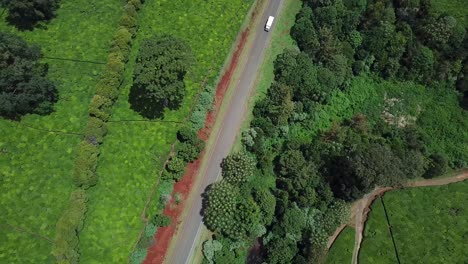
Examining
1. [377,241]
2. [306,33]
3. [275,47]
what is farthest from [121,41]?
[377,241]

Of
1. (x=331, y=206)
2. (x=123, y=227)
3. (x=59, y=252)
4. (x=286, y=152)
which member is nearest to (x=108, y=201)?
(x=123, y=227)

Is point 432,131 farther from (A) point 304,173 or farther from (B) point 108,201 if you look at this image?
(B) point 108,201

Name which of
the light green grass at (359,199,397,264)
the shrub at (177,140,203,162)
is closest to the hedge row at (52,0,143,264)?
the shrub at (177,140,203,162)

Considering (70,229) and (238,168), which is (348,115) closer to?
(238,168)

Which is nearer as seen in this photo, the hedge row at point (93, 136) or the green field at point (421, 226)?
the hedge row at point (93, 136)

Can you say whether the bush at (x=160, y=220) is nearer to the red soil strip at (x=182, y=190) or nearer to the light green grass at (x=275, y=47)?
the red soil strip at (x=182, y=190)

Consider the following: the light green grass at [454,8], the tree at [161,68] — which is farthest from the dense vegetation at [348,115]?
the tree at [161,68]
